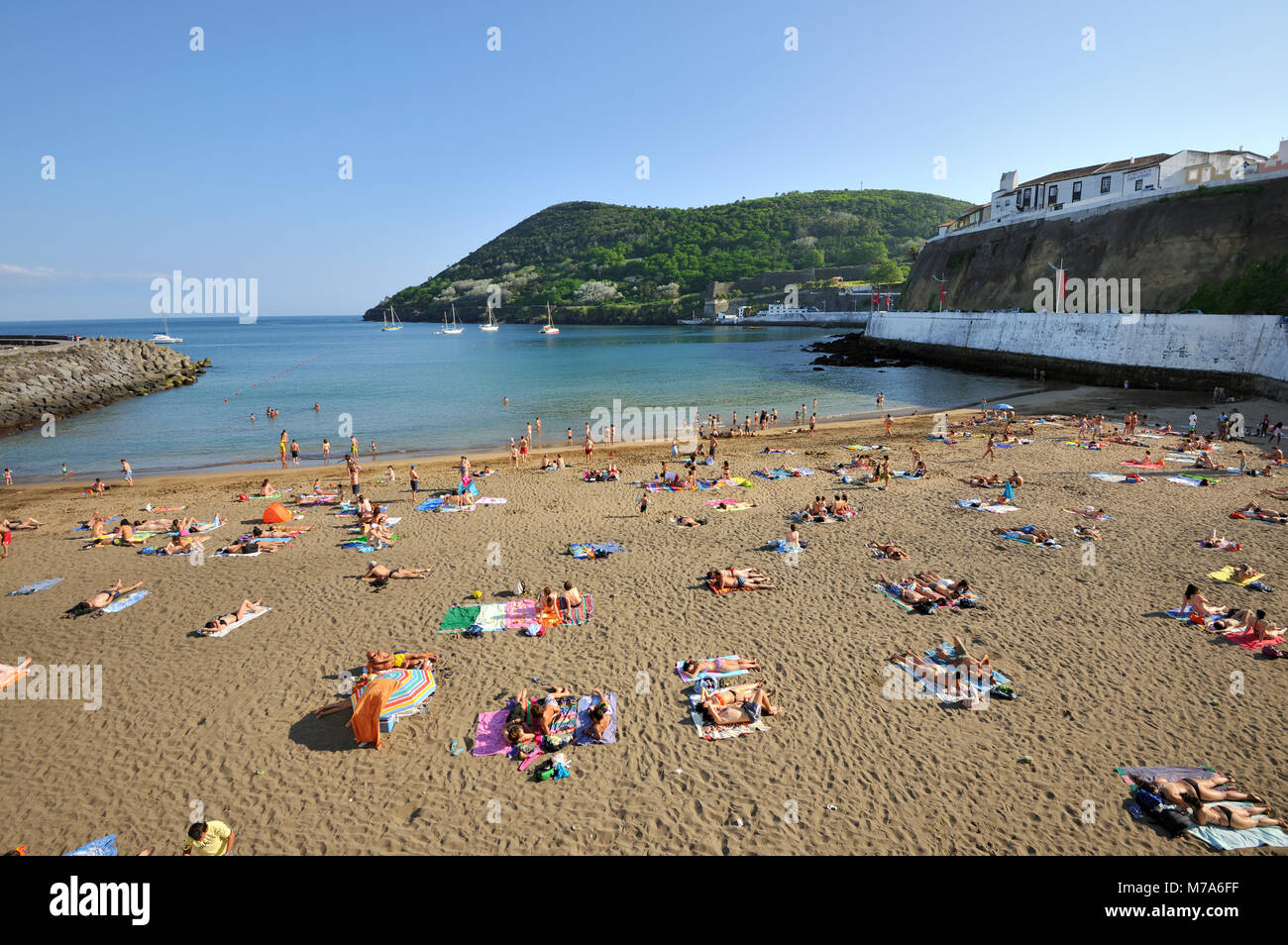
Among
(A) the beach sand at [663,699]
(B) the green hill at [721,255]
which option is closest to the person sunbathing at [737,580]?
(A) the beach sand at [663,699]

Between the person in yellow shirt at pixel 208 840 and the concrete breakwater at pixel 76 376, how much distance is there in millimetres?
42991

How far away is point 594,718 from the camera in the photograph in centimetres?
856

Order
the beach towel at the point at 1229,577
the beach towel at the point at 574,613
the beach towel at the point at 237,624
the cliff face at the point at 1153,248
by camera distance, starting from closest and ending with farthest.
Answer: the beach towel at the point at 237,624, the beach towel at the point at 574,613, the beach towel at the point at 1229,577, the cliff face at the point at 1153,248

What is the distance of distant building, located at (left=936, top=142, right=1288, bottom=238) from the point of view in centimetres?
4581

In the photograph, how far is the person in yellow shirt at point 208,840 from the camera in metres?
6.51

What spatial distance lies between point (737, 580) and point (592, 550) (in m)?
3.85

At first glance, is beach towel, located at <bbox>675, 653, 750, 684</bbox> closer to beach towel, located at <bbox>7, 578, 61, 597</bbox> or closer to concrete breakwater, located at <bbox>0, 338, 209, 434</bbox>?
beach towel, located at <bbox>7, 578, 61, 597</bbox>

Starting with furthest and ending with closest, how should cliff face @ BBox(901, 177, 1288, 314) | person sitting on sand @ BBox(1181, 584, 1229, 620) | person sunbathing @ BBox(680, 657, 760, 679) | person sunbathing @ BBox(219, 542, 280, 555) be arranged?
cliff face @ BBox(901, 177, 1288, 314) < person sunbathing @ BBox(219, 542, 280, 555) < person sitting on sand @ BBox(1181, 584, 1229, 620) < person sunbathing @ BBox(680, 657, 760, 679)

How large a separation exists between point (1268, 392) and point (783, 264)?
14238 cm

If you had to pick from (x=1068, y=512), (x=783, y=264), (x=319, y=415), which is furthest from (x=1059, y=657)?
(x=783, y=264)

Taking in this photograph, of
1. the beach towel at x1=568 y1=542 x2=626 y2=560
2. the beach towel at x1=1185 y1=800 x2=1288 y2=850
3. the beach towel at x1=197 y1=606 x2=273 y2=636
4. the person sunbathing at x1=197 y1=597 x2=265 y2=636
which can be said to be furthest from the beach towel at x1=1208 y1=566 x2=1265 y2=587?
the person sunbathing at x1=197 y1=597 x2=265 y2=636

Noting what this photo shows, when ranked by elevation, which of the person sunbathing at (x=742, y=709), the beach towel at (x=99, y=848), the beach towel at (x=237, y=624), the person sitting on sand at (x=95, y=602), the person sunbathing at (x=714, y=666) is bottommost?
the beach towel at (x=99, y=848)

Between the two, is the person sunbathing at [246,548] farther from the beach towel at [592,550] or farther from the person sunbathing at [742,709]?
the person sunbathing at [742,709]

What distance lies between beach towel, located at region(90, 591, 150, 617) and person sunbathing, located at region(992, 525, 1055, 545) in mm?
19409
